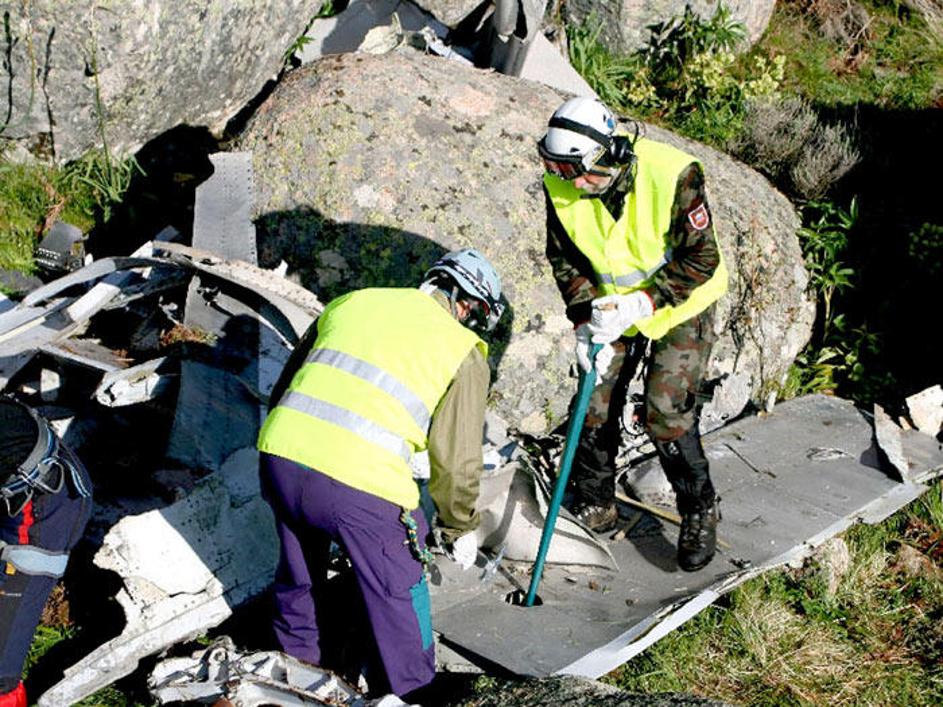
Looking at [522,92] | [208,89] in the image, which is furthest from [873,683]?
[208,89]

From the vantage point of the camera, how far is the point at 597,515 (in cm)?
509

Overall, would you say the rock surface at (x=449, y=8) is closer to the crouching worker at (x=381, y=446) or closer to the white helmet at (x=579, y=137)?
the white helmet at (x=579, y=137)

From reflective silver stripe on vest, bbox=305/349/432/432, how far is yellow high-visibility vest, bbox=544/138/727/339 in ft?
4.19

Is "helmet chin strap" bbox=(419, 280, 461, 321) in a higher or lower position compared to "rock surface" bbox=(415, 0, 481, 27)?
lower

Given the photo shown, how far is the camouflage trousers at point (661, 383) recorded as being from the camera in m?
4.62

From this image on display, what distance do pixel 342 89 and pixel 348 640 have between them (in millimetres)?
3132

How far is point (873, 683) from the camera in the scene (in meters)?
4.57

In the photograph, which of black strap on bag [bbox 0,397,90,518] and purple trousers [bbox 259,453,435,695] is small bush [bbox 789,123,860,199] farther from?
black strap on bag [bbox 0,397,90,518]

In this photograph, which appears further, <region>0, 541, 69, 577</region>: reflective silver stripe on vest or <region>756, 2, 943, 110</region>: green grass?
<region>756, 2, 943, 110</region>: green grass

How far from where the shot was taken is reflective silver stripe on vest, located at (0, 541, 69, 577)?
13.2ft

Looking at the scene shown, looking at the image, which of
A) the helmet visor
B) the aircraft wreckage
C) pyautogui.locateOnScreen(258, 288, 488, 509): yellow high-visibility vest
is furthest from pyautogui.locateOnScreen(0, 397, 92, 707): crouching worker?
the helmet visor

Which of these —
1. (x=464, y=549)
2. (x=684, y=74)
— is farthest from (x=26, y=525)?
(x=684, y=74)

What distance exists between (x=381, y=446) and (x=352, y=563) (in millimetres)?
450

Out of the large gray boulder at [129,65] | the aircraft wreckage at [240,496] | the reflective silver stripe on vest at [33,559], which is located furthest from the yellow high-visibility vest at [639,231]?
the large gray boulder at [129,65]
